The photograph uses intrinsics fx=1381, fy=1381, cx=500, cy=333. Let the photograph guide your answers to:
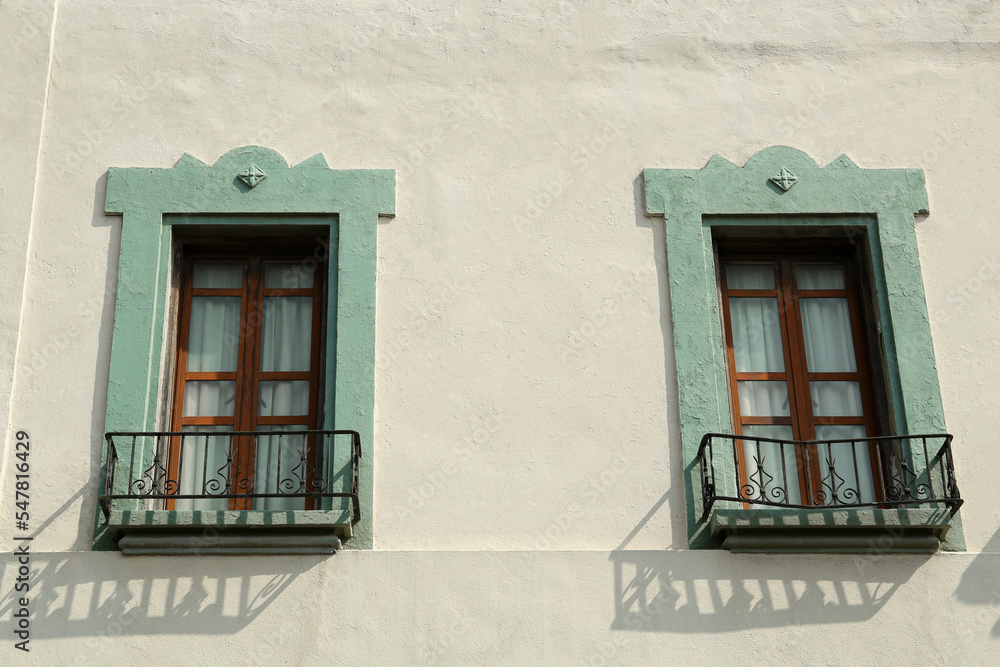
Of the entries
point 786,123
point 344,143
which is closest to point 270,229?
point 344,143

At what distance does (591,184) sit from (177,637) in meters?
4.04

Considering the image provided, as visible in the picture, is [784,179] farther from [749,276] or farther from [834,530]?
[834,530]

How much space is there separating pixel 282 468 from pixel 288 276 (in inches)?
56.6

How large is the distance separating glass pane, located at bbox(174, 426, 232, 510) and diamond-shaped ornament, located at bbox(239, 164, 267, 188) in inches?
65.8

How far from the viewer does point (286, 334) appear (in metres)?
9.41

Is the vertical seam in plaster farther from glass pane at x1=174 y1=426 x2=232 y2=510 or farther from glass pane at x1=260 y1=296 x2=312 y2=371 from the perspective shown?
glass pane at x1=260 y1=296 x2=312 y2=371

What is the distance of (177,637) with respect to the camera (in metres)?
8.00

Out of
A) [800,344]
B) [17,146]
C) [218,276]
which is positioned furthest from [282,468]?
[800,344]

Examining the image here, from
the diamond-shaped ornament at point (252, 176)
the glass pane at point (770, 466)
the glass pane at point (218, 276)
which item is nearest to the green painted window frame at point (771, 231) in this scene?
the glass pane at point (770, 466)

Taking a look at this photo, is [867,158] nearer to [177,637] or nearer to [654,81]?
[654,81]

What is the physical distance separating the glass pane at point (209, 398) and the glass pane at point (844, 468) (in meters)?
3.88

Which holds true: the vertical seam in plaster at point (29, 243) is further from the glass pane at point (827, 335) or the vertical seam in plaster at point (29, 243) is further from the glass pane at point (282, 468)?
the glass pane at point (827, 335)

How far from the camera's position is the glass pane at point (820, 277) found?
31.8ft

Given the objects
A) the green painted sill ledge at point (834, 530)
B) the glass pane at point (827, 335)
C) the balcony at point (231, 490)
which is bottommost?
the green painted sill ledge at point (834, 530)
